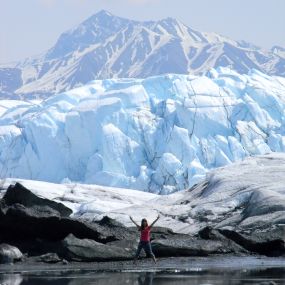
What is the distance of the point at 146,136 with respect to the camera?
7988 centimetres

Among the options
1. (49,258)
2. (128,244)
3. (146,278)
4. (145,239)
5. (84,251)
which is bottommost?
(128,244)

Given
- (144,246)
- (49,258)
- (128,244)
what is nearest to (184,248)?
(128,244)

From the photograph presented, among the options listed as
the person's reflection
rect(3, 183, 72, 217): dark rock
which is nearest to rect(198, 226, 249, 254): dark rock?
rect(3, 183, 72, 217): dark rock

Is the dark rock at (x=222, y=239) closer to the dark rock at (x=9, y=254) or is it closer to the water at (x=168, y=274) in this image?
the water at (x=168, y=274)

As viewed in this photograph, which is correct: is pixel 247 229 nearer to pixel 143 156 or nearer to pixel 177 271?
pixel 177 271

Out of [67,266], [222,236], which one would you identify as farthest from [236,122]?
[67,266]

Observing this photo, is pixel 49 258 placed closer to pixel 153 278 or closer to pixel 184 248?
pixel 184 248

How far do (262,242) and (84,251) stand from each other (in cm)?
679

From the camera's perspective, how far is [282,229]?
112 ft

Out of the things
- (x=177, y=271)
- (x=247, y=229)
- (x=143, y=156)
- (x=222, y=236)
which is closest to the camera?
(x=177, y=271)

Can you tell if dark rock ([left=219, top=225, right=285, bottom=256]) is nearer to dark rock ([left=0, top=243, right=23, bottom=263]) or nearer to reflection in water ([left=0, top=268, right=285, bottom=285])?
reflection in water ([left=0, top=268, right=285, bottom=285])

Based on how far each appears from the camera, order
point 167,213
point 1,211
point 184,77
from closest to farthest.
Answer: point 1,211
point 167,213
point 184,77

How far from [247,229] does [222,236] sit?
5603 millimetres

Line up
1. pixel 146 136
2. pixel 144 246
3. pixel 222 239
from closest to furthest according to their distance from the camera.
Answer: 1. pixel 144 246
2. pixel 222 239
3. pixel 146 136
